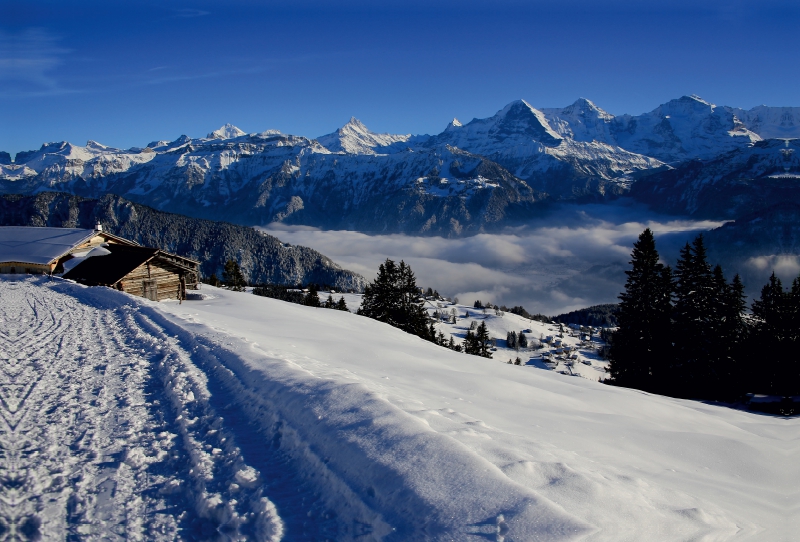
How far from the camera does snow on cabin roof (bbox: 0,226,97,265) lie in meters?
43.7

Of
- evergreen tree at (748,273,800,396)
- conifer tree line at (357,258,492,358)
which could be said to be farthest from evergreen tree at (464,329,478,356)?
evergreen tree at (748,273,800,396)

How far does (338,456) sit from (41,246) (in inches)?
2069

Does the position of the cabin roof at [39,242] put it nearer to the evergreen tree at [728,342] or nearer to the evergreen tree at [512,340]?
the evergreen tree at [728,342]

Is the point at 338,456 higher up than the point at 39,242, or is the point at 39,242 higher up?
the point at 39,242

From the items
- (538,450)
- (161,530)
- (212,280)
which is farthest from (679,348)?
(212,280)

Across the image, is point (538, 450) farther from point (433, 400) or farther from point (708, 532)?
point (433, 400)

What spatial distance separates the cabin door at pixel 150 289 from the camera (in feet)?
119

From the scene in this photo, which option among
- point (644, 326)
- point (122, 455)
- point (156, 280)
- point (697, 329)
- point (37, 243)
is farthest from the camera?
point (37, 243)

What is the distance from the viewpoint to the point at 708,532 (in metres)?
5.91

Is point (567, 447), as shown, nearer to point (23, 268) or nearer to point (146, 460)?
point (146, 460)

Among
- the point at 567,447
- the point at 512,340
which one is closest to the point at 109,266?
the point at 567,447

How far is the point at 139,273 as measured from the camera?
3600cm

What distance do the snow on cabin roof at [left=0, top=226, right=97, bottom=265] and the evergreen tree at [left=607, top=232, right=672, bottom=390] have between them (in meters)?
51.1

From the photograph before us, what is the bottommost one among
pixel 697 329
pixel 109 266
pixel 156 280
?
pixel 156 280
